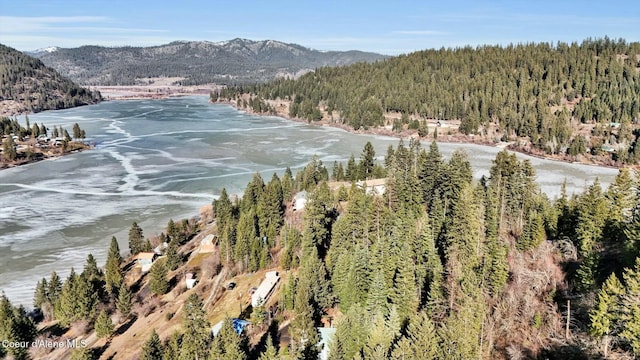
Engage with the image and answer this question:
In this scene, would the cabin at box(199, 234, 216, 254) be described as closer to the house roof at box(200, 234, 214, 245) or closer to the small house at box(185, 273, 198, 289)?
the house roof at box(200, 234, 214, 245)

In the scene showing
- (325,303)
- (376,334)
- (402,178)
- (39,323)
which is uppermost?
(402,178)

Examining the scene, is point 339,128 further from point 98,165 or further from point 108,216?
point 108,216

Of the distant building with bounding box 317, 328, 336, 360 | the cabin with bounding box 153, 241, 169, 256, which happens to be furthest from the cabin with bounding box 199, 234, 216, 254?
the distant building with bounding box 317, 328, 336, 360

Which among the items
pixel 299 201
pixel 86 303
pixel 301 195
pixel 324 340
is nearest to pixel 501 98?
pixel 301 195

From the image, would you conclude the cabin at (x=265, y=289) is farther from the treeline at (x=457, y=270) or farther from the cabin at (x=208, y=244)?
the cabin at (x=208, y=244)

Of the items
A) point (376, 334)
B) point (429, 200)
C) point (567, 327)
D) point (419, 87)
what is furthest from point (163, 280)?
point (419, 87)

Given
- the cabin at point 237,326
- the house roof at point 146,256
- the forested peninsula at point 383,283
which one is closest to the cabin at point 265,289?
the forested peninsula at point 383,283
